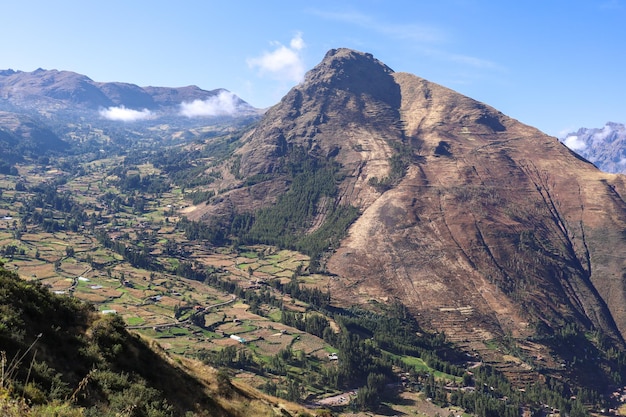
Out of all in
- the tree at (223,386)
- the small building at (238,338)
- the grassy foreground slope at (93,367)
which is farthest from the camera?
the small building at (238,338)

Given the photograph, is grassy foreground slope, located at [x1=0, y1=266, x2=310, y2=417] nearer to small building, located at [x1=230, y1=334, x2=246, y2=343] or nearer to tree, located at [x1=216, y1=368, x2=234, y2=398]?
tree, located at [x1=216, y1=368, x2=234, y2=398]

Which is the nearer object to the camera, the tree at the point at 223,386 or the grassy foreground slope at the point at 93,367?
the grassy foreground slope at the point at 93,367

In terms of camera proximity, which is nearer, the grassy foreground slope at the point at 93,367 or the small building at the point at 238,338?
the grassy foreground slope at the point at 93,367

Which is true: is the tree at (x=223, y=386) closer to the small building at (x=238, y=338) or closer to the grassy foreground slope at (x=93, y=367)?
the grassy foreground slope at (x=93, y=367)

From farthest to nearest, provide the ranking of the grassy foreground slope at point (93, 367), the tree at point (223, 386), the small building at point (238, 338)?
the small building at point (238, 338), the tree at point (223, 386), the grassy foreground slope at point (93, 367)

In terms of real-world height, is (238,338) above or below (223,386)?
below

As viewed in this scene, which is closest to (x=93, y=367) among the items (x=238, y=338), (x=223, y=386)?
(x=223, y=386)

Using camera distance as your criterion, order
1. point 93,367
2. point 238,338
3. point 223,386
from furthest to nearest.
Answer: point 238,338 < point 223,386 < point 93,367

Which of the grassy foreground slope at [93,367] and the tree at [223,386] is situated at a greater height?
the grassy foreground slope at [93,367]

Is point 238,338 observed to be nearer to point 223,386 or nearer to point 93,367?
point 223,386

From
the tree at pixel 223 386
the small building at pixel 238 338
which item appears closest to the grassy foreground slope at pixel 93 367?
the tree at pixel 223 386

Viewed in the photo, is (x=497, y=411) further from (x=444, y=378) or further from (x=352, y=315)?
(x=352, y=315)

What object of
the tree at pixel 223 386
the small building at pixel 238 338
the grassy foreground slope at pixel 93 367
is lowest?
the small building at pixel 238 338

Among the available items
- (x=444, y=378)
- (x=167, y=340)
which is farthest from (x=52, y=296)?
(x=444, y=378)
